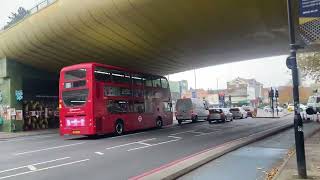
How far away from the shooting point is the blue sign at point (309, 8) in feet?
27.8

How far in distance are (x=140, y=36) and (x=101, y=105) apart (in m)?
7.98

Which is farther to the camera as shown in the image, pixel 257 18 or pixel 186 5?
pixel 257 18

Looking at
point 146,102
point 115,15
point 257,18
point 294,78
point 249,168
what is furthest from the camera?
point 146,102

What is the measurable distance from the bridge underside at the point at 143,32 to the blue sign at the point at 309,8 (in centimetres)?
1377

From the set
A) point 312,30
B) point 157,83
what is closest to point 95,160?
point 312,30

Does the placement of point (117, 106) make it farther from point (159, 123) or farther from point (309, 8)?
point (309, 8)

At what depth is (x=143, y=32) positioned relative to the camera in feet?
92.1

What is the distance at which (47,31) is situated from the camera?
28.3 metres

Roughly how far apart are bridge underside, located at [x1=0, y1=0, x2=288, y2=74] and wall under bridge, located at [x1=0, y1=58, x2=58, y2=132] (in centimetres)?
111

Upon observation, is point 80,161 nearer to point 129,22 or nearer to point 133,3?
point 133,3

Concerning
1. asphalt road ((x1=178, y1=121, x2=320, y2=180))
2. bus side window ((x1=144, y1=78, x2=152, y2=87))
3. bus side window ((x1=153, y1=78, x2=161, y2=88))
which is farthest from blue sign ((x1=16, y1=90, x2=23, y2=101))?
asphalt road ((x1=178, y1=121, x2=320, y2=180))

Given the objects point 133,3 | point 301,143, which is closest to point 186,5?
point 133,3

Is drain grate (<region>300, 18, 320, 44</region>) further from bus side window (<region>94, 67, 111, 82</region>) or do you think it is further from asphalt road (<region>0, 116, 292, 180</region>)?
bus side window (<region>94, 67, 111, 82</region>)

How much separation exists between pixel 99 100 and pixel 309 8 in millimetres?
15535
